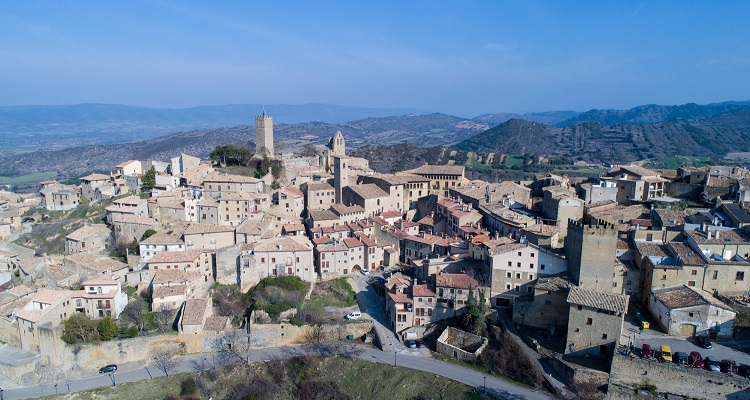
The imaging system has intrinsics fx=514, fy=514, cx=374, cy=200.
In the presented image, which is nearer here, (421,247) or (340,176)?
(421,247)

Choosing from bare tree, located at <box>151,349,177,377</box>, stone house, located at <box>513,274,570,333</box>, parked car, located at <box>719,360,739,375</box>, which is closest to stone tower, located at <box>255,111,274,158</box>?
bare tree, located at <box>151,349,177,377</box>

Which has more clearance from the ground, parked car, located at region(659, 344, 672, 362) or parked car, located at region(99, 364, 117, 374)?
parked car, located at region(659, 344, 672, 362)

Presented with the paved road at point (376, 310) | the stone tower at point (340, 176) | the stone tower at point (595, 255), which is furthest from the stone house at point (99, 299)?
the stone tower at point (595, 255)

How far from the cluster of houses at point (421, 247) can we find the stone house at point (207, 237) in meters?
0.10

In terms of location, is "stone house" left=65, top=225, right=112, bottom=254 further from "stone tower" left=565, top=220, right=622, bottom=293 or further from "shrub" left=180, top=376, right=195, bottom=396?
"stone tower" left=565, top=220, right=622, bottom=293

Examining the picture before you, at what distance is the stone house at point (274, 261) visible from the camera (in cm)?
3969

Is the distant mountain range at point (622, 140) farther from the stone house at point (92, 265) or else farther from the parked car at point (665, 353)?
the stone house at point (92, 265)

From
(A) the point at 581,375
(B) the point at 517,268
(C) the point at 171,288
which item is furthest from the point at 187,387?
(A) the point at 581,375

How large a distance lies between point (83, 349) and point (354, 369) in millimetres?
17554

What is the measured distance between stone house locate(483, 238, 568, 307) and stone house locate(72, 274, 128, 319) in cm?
2589

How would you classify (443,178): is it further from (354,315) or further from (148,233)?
(148,233)

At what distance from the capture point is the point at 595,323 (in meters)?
28.2

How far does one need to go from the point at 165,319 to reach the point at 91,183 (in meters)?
32.0

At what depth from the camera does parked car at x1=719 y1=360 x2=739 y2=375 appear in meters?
24.8
